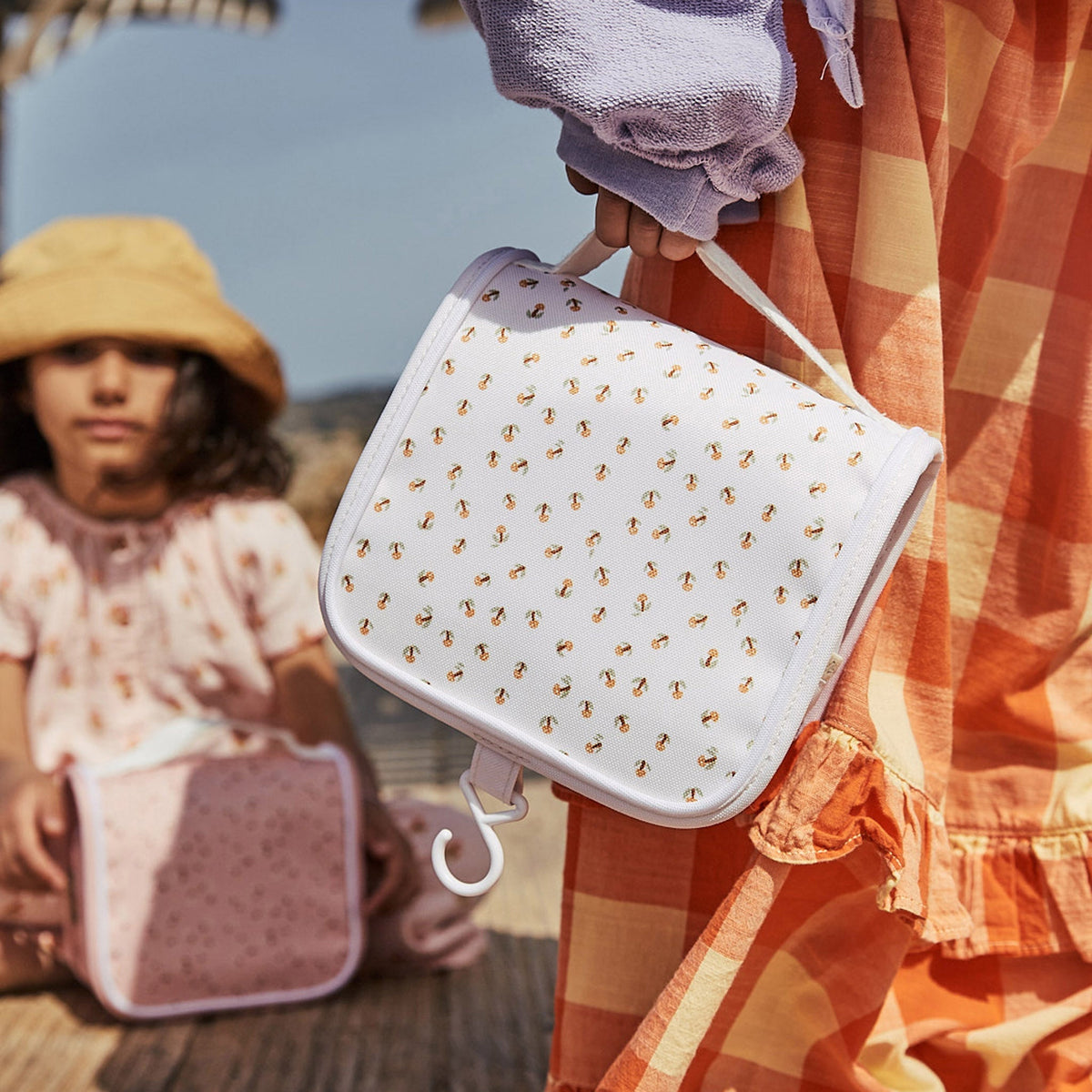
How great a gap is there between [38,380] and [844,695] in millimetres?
1197

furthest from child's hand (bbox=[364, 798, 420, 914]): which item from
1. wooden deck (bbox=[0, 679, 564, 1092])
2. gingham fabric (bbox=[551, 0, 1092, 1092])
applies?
gingham fabric (bbox=[551, 0, 1092, 1092])

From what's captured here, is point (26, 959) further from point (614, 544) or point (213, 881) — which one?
point (614, 544)

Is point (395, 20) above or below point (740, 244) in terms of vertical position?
below

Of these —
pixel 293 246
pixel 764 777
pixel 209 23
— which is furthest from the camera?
pixel 293 246

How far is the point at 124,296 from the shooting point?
153 cm

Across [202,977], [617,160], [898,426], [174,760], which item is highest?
[617,160]

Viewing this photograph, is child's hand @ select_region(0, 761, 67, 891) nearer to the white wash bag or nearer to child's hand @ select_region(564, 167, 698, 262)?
the white wash bag

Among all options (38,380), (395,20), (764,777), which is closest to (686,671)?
(764,777)

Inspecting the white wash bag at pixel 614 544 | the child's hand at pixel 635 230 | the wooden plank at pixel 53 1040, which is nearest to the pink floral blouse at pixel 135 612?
the wooden plank at pixel 53 1040

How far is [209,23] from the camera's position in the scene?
2324 millimetres

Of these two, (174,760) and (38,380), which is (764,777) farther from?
(38,380)

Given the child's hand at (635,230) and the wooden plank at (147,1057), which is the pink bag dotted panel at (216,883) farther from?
the child's hand at (635,230)

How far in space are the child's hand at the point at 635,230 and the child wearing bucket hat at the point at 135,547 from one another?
0.92 m

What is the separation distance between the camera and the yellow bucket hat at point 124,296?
150 cm
